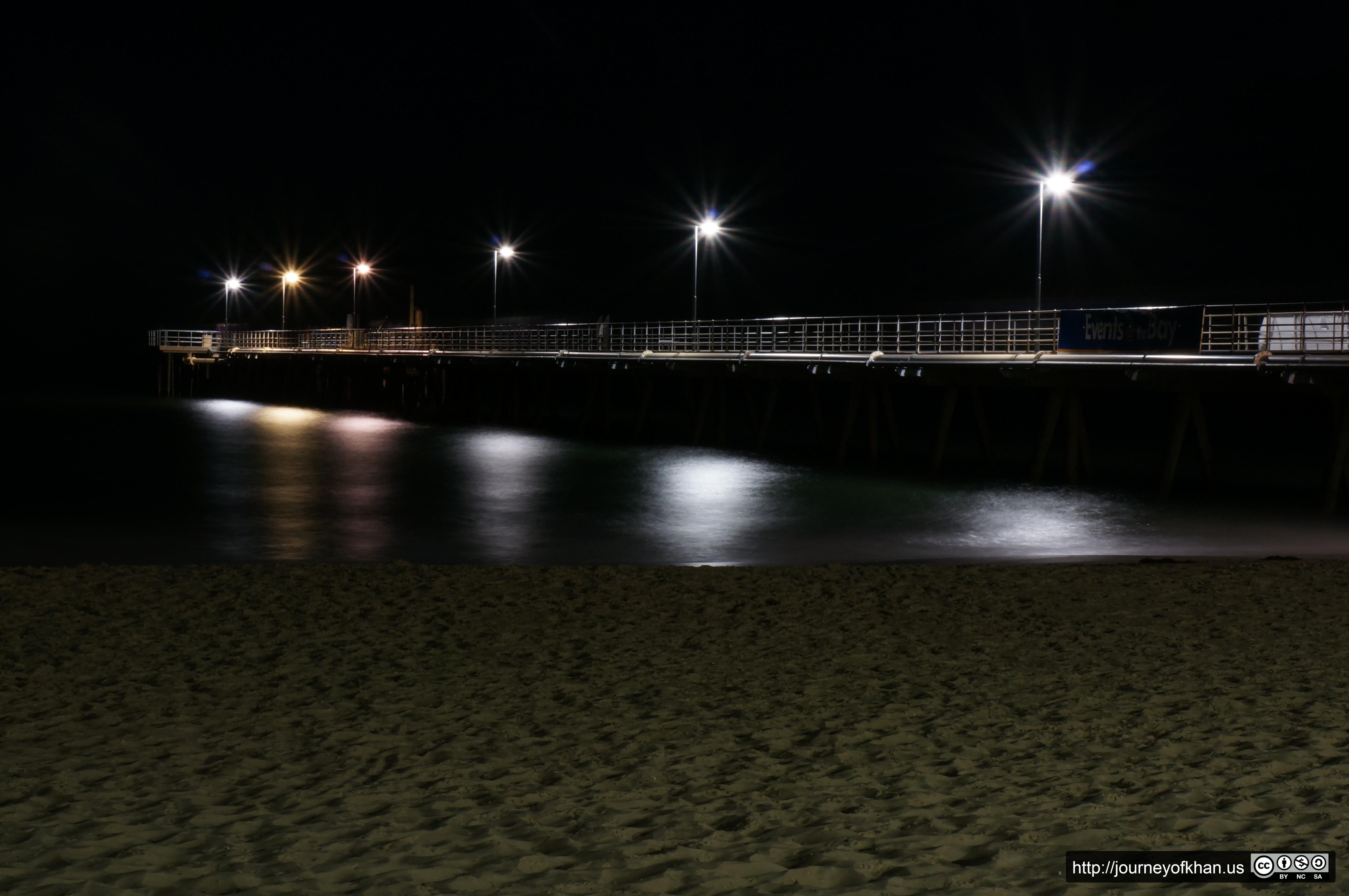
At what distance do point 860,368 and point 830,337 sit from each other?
1.89 m

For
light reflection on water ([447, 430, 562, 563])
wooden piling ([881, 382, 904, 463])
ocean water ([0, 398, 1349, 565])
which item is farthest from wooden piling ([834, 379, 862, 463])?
light reflection on water ([447, 430, 562, 563])

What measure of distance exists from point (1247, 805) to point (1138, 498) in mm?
17150

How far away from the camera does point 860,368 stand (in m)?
27.4

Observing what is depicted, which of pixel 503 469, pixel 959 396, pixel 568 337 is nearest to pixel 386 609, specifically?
pixel 503 469

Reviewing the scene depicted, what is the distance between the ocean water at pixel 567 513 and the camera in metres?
15.1

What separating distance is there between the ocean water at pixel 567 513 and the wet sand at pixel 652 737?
4720 millimetres

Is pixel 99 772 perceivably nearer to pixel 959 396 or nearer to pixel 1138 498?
pixel 1138 498

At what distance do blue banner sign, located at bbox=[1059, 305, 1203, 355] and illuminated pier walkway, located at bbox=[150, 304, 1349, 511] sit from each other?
0.03 meters

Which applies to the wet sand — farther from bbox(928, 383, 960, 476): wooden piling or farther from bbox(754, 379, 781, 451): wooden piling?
bbox(754, 379, 781, 451): wooden piling

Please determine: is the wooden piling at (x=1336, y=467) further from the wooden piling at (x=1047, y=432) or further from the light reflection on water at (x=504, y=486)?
the light reflection on water at (x=504, y=486)

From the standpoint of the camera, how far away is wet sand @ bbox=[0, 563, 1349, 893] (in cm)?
447

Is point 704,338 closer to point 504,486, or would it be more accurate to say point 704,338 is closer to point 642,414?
point 642,414

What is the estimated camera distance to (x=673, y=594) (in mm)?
10445

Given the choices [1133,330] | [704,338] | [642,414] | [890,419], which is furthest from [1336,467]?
[704,338]
